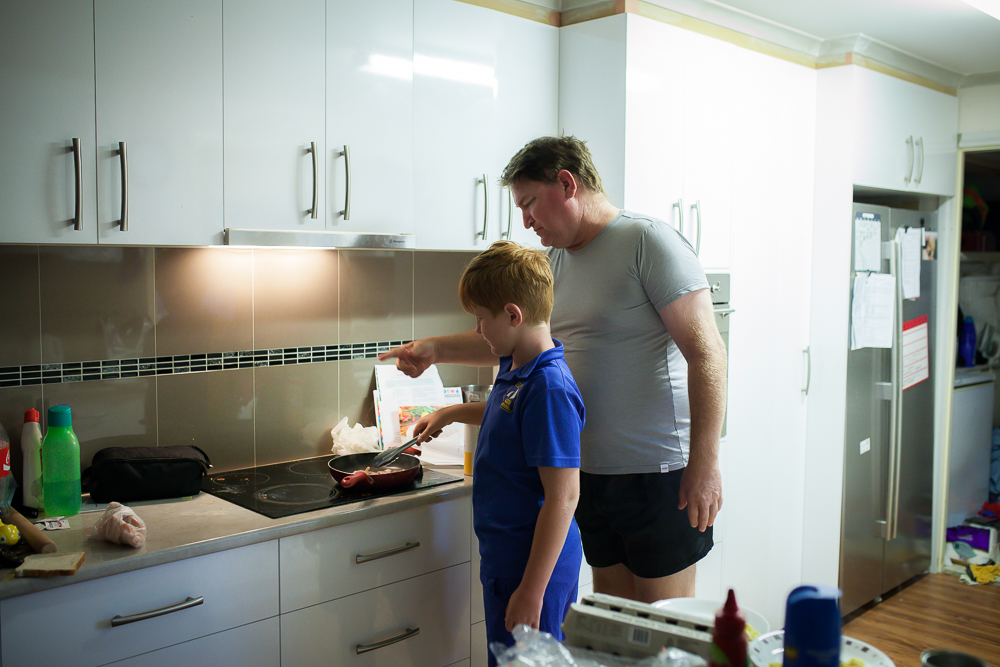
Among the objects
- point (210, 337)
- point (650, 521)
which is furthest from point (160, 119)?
point (650, 521)

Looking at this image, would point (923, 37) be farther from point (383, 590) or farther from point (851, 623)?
point (383, 590)

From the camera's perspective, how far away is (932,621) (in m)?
3.33

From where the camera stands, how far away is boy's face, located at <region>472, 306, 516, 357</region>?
154 centimetres

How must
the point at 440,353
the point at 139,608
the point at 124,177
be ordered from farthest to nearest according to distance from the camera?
the point at 440,353, the point at 124,177, the point at 139,608

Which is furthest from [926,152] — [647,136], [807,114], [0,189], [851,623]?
[0,189]

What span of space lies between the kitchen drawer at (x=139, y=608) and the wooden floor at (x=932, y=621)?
2.39m

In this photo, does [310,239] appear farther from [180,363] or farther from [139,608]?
[139,608]

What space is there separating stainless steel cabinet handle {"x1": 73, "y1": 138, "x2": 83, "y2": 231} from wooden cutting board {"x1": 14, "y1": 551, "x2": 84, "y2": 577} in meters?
0.64

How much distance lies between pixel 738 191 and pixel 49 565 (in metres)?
2.32

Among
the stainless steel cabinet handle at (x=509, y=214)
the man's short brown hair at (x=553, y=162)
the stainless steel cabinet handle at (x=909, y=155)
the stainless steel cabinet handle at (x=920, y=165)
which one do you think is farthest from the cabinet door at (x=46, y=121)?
the stainless steel cabinet handle at (x=920, y=165)

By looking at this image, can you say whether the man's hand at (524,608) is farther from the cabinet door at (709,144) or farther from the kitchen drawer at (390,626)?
Answer: the cabinet door at (709,144)

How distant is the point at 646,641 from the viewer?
3.02 ft

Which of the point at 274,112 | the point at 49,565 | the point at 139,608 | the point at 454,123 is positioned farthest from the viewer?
the point at 454,123

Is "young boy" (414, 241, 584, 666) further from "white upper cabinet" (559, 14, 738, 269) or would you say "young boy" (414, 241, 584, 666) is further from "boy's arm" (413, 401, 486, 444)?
"white upper cabinet" (559, 14, 738, 269)
